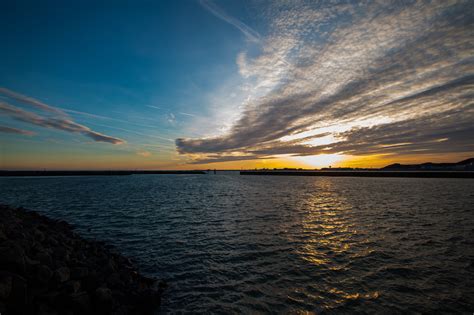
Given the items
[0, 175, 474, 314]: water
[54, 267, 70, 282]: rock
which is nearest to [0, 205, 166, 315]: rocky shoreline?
[54, 267, 70, 282]: rock

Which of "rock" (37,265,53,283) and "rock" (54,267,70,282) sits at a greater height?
"rock" (37,265,53,283)

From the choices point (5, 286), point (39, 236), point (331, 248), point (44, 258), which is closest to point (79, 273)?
point (44, 258)

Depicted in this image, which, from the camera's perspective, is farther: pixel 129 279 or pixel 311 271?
pixel 311 271

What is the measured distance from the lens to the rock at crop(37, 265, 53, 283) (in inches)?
272

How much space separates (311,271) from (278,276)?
187 cm

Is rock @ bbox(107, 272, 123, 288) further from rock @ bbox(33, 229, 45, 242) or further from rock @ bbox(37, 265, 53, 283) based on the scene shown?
rock @ bbox(33, 229, 45, 242)

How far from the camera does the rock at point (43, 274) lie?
6.90 metres

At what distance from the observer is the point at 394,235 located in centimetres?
1577

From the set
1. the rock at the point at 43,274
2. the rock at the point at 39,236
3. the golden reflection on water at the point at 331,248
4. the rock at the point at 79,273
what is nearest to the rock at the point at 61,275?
the rock at the point at 43,274

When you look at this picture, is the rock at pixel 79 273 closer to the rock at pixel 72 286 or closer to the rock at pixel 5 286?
the rock at pixel 72 286

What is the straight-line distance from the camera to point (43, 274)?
7027mm

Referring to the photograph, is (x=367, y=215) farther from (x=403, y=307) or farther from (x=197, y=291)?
(x=197, y=291)

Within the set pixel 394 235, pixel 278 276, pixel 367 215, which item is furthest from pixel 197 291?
pixel 367 215

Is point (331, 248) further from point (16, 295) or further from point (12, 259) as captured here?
point (12, 259)
